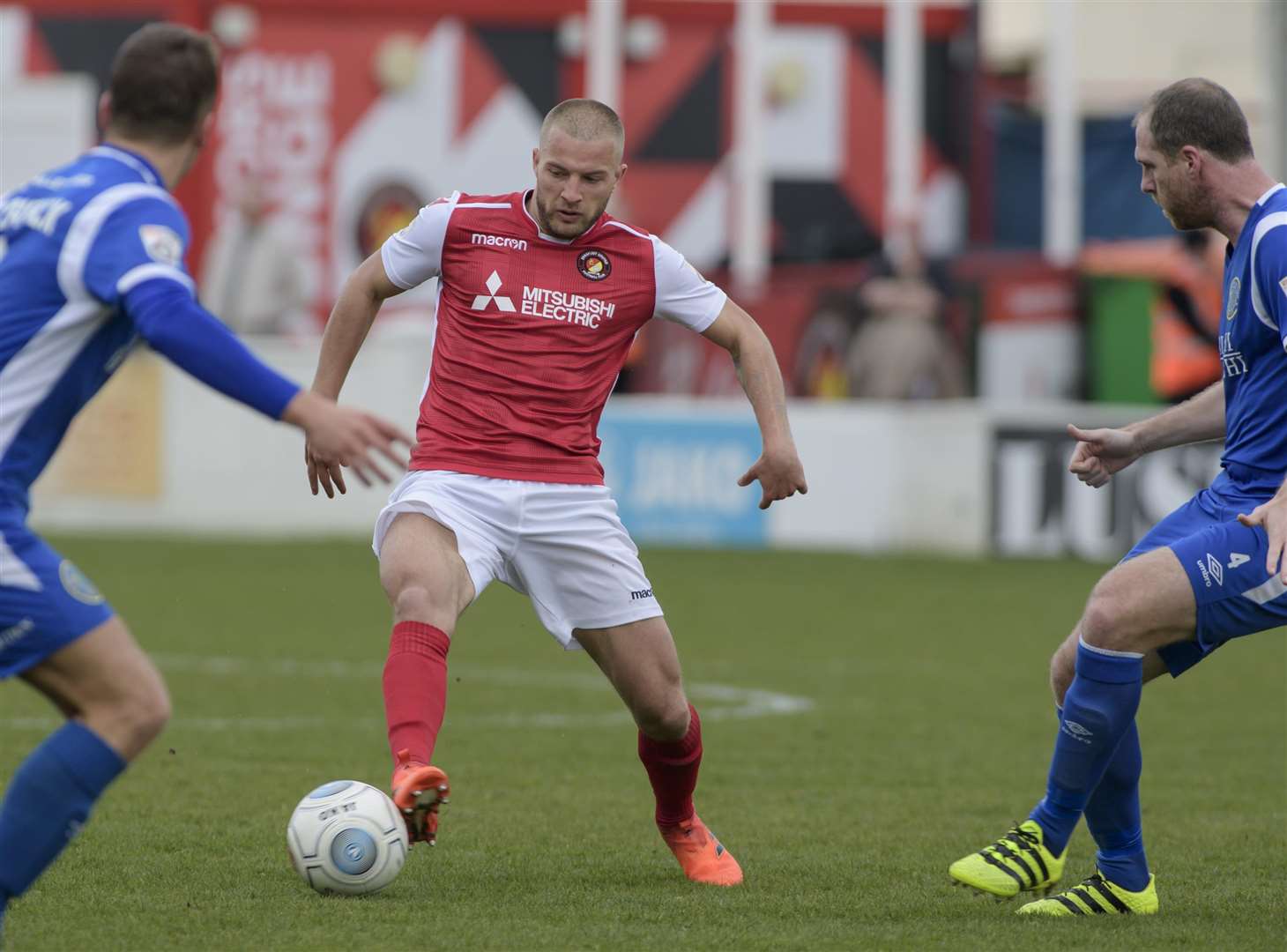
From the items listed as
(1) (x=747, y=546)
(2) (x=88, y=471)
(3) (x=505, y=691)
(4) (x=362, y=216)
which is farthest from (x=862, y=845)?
(4) (x=362, y=216)

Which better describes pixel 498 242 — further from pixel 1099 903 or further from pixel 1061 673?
pixel 1099 903

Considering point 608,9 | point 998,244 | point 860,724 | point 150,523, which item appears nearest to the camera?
point 860,724

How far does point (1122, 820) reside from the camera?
6.29 m

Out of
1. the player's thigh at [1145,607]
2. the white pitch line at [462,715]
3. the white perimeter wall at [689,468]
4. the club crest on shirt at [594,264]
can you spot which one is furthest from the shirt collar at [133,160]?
the white perimeter wall at [689,468]

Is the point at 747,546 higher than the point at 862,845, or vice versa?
the point at 862,845

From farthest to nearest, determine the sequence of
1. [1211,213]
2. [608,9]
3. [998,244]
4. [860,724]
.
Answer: [998,244]
[608,9]
[860,724]
[1211,213]

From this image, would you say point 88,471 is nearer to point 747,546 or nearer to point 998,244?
point 747,546

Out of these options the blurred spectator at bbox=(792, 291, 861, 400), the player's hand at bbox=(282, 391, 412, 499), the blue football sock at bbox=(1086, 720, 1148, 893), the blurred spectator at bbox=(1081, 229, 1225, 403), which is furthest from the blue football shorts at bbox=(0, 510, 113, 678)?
the blurred spectator at bbox=(1081, 229, 1225, 403)

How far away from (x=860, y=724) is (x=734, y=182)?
49.4ft

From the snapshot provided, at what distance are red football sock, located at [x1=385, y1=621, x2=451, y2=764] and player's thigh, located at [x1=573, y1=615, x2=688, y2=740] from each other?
0.56m

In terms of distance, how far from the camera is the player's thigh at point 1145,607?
19.2 feet

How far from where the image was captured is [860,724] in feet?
33.8

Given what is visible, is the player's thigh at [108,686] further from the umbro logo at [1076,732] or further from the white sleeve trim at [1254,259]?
the white sleeve trim at [1254,259]

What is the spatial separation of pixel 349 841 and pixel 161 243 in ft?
6.22
